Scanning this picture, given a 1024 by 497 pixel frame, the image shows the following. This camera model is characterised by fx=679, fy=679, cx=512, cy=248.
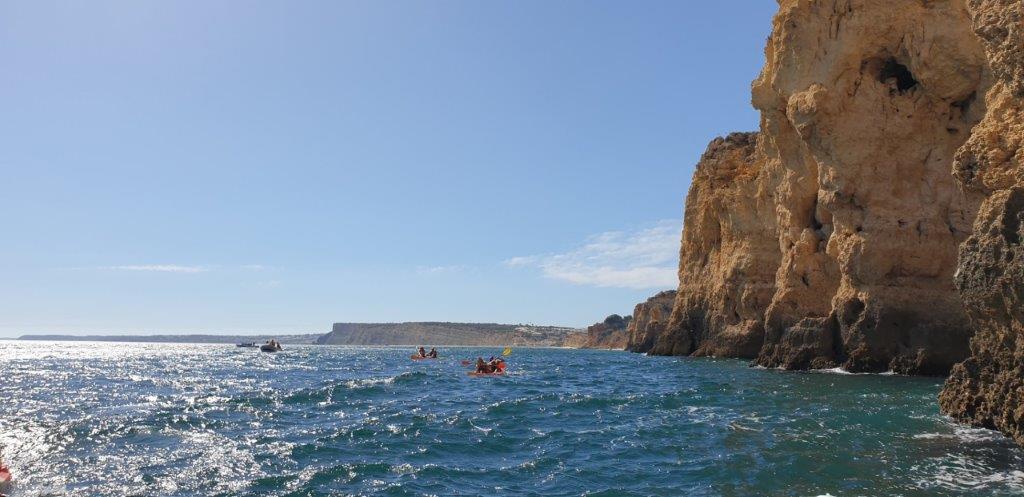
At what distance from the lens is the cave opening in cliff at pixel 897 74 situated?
1160 inches

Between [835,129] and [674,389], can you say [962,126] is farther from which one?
[674,389]

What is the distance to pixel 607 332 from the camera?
12712cm

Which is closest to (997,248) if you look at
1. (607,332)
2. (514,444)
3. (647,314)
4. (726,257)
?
(514,444)

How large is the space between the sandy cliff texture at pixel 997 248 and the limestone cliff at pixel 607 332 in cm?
10781

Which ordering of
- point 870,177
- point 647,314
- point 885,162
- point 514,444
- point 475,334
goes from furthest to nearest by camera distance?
point 475,334, point 647,314, point 870,177, point 885,162, point 514,444

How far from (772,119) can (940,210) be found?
11.2 m

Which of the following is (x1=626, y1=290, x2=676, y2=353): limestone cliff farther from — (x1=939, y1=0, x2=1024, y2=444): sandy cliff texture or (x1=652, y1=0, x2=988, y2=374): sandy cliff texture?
(x1=939, y1=0, x2=1024, y2=444): sandy cliff texture

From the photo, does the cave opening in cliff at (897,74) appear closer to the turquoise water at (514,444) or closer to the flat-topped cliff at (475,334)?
the turquoise water at (514,444)

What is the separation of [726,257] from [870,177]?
19.8 meters

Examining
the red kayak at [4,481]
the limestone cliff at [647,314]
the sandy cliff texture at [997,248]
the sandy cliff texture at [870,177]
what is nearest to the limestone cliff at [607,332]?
the limestone cliff at [647,314]

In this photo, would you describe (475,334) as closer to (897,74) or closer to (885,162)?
(885,162)

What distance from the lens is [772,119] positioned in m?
36.8

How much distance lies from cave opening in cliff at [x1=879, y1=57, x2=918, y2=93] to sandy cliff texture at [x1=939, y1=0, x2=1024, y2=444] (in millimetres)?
16054

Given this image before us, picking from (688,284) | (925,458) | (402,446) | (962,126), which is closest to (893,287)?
(962,126)
